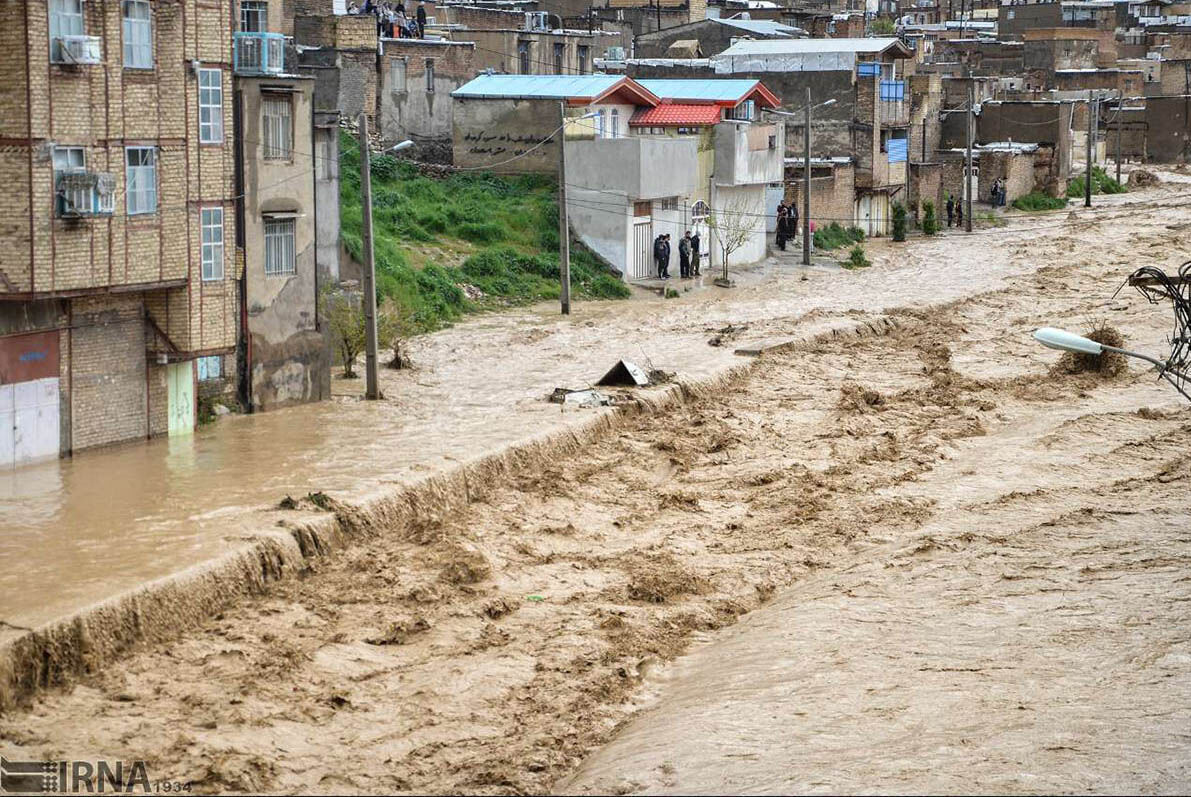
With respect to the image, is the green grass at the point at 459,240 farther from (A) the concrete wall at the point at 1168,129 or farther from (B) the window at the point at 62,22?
(A) the concrete wall at the point at 1168,129

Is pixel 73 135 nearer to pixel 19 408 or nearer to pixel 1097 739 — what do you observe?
pixel 19 408

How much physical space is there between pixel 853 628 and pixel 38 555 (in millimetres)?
9725

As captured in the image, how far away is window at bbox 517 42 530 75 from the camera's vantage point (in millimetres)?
60281

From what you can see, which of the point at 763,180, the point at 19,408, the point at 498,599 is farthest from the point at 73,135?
the point at 763,180

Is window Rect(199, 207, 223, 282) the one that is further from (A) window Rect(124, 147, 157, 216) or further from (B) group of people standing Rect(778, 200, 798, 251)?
(B) group of people standing Rect(778, 200, 798, 251)

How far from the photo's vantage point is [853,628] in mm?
19109

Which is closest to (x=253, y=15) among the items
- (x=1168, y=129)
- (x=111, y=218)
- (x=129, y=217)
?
(x=129, y=217)

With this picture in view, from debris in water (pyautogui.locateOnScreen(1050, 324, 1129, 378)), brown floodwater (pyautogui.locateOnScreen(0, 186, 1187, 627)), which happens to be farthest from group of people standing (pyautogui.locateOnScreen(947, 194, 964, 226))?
Answer: debris in water (pyautogui.locateOnScreen(1050, 324, 1129, 378))

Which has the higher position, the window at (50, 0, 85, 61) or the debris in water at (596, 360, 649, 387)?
the window at (50, 0, 85, 61)

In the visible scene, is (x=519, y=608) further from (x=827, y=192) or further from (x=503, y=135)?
(x=827, y=192)

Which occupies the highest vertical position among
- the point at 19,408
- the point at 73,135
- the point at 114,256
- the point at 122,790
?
the point at 73,135

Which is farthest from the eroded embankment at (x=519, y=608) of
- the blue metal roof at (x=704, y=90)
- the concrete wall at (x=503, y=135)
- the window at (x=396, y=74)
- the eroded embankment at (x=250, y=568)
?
the window at (x=396, y=74)

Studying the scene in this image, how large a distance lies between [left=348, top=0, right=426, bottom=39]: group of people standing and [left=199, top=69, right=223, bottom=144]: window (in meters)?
27.2

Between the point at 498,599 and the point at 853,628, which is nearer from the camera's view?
the point at 853,628
